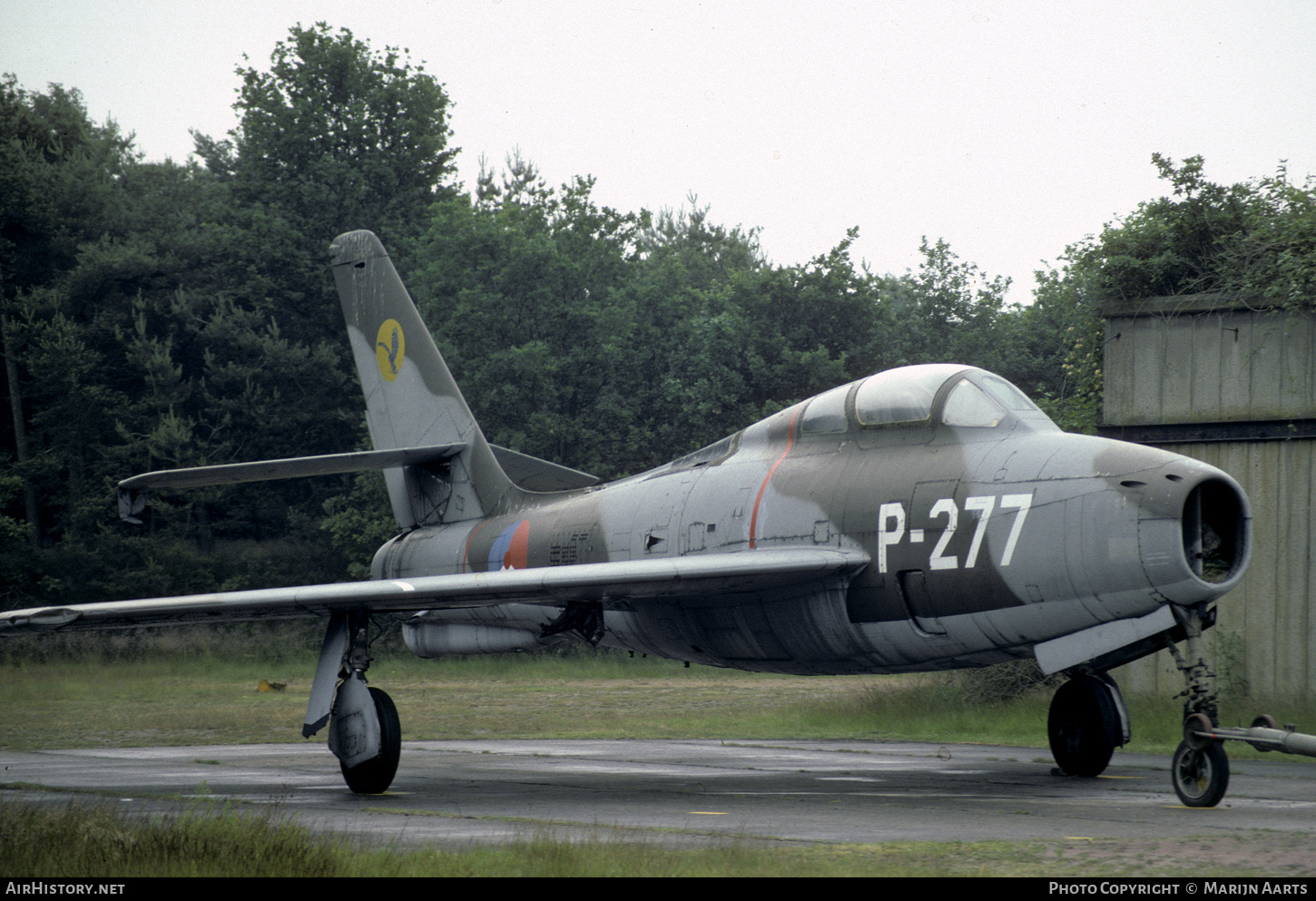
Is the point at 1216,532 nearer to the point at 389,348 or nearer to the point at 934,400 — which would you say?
the point at 934,400

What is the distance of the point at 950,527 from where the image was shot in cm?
1038

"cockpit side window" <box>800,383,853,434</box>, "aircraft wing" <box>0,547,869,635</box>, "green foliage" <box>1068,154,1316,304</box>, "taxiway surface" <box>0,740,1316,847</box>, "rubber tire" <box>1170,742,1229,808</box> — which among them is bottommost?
"taxiway surface" <box>0,740,1316,847</box>

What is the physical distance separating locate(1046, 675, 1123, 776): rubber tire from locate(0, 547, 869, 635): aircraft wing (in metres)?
2.63

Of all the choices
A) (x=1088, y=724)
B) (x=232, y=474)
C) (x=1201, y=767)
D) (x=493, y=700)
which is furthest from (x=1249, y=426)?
(x=493, y=700)

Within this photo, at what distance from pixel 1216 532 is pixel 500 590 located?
5.79 m

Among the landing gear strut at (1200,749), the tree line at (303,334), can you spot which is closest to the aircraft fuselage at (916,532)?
the landing gear strut at (1200,749)

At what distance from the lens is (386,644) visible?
113 feet

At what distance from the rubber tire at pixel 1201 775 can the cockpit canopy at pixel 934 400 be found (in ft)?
9.85

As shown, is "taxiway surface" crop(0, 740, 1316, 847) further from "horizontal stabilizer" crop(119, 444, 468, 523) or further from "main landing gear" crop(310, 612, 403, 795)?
"horizontal stabilizer" crop(119, 444, 468, 523)

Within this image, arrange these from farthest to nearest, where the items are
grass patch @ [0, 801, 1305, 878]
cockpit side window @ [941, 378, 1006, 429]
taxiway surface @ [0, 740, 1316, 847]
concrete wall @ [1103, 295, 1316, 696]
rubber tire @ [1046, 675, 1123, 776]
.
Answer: concrete wall @ [1103, 295, 1316, 696], rubber tire @ [1046, 675, 1123, 776], cockpit side window @ [941, 378, 1006, 429], taxiway surface @ [0, 740, 1316, 847], grass patch @ [0, 801, 1305, 878]

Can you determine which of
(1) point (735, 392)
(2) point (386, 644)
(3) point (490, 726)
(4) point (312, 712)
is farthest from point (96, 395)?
(4) point (312, 712)

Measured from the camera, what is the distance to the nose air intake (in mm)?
9469

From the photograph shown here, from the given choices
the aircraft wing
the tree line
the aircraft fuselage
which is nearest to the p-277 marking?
the aircraft fuselage

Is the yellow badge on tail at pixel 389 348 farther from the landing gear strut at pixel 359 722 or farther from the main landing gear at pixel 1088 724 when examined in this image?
the main landing gear at pixel 1088 724
